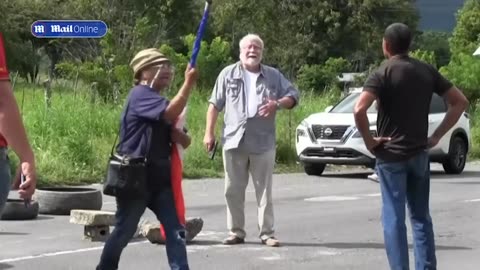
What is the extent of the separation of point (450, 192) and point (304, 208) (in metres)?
3.57

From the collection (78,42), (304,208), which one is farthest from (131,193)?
(78,42)

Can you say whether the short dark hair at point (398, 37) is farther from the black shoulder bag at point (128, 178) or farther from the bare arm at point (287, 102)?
the bare arm at point (287, 102)

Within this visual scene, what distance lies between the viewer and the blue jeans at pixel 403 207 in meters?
8.13

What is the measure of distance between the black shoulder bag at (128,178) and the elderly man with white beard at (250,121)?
9.30ft

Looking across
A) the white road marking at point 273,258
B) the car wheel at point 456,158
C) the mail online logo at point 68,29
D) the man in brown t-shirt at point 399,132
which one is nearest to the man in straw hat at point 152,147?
the man in brown t-shirt at point 399,132

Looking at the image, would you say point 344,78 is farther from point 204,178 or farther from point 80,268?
point 80,268

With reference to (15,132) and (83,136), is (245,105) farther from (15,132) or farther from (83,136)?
(83,136)

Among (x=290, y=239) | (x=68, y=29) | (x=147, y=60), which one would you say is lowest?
(x=290, y=239)

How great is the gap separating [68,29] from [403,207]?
11373 millimetres

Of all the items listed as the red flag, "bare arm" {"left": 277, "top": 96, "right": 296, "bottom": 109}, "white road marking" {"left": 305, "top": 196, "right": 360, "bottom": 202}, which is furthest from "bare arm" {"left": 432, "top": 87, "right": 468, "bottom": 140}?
"white road marking" {"left": 305, "top": 196, "right": 360, "bottom": 202}

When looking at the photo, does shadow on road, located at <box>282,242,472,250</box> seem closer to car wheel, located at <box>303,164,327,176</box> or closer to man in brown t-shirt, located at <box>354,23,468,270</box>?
man in brown t-shirt, located at <box>354,23,468,270</box>

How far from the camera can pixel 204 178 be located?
64.7ft

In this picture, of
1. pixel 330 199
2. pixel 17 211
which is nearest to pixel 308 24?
pixel 330 199

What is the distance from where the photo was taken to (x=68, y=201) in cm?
1344
